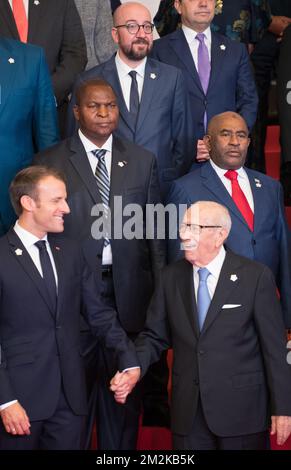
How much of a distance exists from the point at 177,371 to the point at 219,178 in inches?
40.6

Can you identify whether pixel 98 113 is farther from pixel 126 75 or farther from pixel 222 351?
pixel 222 351

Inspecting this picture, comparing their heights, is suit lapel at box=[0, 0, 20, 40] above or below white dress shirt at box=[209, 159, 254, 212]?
above

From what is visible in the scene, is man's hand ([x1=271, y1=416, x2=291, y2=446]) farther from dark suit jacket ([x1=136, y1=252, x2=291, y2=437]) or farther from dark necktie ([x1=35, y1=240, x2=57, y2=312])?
dark necktie ([x1=35, y1=240, x2=57, y2=312])

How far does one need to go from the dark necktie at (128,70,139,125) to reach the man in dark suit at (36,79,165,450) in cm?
30

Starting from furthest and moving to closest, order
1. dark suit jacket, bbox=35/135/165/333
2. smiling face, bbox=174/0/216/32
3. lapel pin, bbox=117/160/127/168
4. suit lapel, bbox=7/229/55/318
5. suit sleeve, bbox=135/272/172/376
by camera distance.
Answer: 1. smiling face, bbox=174/0/216/32
2. lapel pin, bbox=117/160/127/168
3. dark suit jacket, bbox=35/135/165/333
4. suit sleeve, bbox=135/272/172/376
5. suit lapel, bbox=7/229/55/318

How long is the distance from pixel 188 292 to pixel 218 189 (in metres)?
0.74

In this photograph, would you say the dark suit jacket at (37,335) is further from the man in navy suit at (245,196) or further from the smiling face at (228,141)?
the smiling face at (228,141)

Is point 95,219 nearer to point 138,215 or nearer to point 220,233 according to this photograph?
point 138,215

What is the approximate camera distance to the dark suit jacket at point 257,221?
488cm

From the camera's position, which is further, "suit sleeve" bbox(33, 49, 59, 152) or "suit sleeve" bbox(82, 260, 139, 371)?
"suit sleeve" bbox(33, 49, 59, 152)

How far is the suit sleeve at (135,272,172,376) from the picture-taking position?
14.5 feet

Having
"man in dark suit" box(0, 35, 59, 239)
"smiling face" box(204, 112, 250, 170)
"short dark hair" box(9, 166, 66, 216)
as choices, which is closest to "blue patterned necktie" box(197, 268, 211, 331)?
"short dark hair" box(9, 166, 66, 216)

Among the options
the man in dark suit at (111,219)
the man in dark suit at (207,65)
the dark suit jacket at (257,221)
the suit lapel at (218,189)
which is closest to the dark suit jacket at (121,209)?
the man in dark suit at (111,219)

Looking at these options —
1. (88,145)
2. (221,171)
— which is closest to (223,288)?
(221,171)
